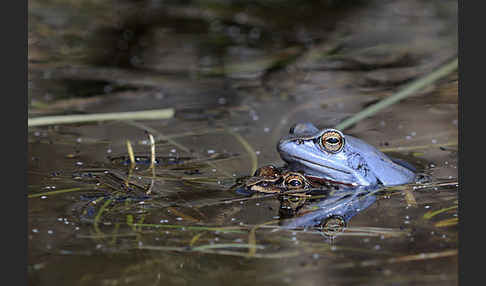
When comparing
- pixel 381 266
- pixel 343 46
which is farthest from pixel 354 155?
pixel 343 46

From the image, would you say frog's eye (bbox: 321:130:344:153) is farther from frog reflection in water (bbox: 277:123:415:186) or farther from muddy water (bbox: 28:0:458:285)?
muddy water (bbox: 28:0:458:285)

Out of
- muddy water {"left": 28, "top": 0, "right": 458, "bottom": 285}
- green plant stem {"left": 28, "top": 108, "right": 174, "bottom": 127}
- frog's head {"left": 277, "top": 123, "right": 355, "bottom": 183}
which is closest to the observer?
muddy water {"left": 28, "top": 0, "right": 458, "bottom": 285}

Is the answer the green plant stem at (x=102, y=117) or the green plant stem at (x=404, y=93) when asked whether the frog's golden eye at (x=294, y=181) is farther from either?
the green plant stem at (x=102, y=117)

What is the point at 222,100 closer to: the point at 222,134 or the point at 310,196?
the point at 222,134

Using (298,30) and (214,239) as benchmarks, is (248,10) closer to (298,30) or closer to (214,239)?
(298,30)

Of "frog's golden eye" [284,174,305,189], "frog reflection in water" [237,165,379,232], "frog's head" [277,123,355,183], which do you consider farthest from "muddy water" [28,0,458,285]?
"frog's head" [277,123,355,183]
